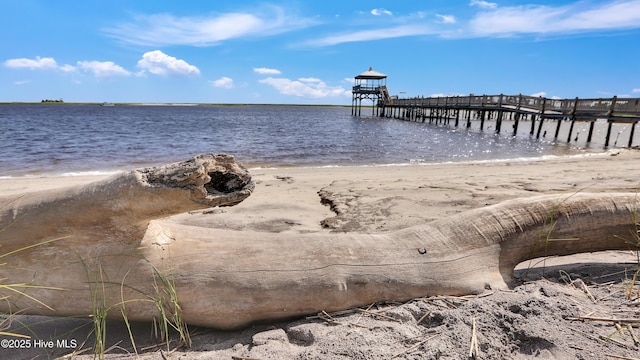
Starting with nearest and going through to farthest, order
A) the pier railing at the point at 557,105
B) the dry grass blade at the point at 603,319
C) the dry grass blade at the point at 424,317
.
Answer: the dry grass blade at the point at 603,319, the dry grass blade at the point at 424,317, the pier railing at the point at 557,105

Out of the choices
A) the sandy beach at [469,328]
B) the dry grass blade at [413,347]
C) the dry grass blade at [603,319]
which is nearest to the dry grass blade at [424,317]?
the sandy beach at [469,328]

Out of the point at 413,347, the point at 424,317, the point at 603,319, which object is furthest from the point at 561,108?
the point at 413,347

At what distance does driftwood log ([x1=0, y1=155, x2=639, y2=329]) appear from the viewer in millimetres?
1972

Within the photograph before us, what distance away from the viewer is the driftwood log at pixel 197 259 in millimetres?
1972

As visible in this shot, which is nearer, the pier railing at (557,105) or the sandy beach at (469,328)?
the sandy beach at (469,328)

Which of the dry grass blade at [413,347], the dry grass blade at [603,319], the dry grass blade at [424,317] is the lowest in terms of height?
the dry grass blade at [424,317]

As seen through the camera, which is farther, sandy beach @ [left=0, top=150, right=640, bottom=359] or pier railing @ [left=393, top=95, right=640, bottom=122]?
pier railing @ [left=393, top=95, right=640, bottom=122]

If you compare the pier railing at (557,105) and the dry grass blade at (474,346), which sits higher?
the pier railing at (557,105)

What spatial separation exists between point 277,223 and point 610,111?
18.1 metres

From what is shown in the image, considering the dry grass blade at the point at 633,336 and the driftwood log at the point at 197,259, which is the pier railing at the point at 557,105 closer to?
the dry grass blade at the point at 633,336

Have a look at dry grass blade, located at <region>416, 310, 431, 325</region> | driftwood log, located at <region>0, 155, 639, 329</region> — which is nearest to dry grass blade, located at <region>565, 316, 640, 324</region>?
driftwood log, located at <region>0, 155, 639, 329</region>

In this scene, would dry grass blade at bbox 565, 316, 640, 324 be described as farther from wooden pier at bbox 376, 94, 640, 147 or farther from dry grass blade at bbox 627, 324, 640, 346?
wooden pier at bbox 376, 94, 640, 147

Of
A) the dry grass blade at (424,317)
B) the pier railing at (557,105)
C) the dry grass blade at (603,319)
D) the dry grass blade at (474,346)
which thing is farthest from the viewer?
the pier railing at (557,105)

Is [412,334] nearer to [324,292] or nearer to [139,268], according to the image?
[324,292]
